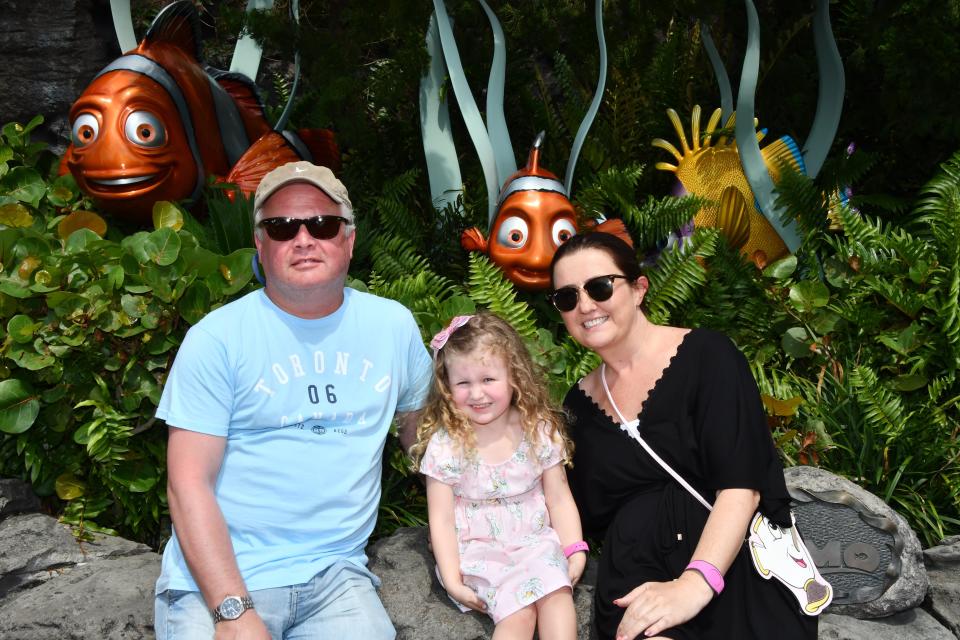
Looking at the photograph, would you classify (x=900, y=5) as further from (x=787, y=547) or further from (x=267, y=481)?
(x=267, y=481)

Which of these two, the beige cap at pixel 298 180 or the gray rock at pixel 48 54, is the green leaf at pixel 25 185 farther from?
the beige cap at pixel 298 180

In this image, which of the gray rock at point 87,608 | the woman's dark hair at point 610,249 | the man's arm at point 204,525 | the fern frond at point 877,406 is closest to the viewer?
the man's arm at point 204,525

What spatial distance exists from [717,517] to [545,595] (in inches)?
21.3

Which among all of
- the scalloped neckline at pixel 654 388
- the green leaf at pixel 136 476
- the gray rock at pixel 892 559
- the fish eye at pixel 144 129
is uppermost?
the fish eye at pixel 144 129

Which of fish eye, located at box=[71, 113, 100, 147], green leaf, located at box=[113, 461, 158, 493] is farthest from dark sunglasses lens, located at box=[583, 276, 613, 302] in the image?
fish eye, located at box=[71, 113, 100, 147]

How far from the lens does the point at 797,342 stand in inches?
173

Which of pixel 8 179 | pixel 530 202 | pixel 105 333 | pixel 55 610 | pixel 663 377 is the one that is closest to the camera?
pixel 663 377

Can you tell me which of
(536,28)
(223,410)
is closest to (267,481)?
(223,410)

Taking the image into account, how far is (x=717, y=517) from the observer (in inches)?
93.0

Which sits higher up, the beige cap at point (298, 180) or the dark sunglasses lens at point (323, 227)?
the beige cap at point (298, 180)

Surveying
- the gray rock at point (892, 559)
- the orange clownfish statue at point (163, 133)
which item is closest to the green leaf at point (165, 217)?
the orange clownfish statue at point (163, 133)

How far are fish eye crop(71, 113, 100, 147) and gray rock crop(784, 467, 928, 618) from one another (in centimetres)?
367

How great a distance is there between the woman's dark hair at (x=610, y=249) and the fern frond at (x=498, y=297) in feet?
4.44

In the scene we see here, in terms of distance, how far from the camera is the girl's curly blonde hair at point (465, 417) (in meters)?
2.72
